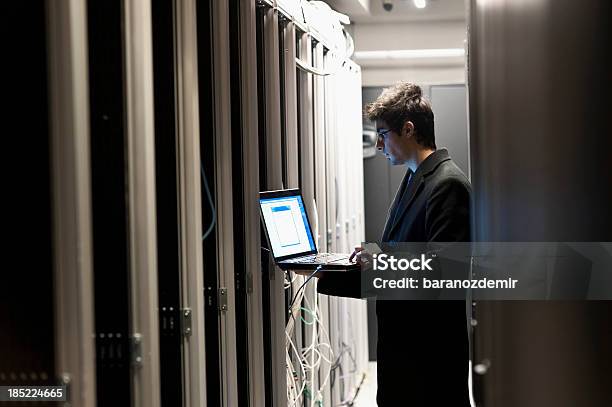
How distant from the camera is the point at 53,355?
1.52m

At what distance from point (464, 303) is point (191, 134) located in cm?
105

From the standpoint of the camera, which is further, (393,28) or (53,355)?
(393,28)

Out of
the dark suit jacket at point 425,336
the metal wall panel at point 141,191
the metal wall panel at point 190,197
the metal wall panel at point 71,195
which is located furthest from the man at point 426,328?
the metal wall panel at point 71,195

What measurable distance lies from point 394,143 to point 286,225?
47 cm

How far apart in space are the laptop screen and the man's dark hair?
0.45 meters

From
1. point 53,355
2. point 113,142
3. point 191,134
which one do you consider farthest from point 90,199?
point 191,134

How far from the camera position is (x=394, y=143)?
2.79 meters

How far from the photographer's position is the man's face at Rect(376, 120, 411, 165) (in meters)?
2.77

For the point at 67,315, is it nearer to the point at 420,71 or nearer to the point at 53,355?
the point at 53,355

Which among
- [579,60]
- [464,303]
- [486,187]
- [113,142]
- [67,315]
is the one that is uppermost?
[579,60]

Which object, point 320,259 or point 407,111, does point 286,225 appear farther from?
point 407,111

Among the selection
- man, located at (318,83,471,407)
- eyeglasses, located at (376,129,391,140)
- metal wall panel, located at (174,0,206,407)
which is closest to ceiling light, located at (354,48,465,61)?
eyeglasses, located at (376,129,391,140)

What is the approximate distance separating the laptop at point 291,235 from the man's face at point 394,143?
0.38 meters

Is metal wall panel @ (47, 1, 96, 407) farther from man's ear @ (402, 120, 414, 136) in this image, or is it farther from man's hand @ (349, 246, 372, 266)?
man's ear @ (402, 120, 414, 136)
